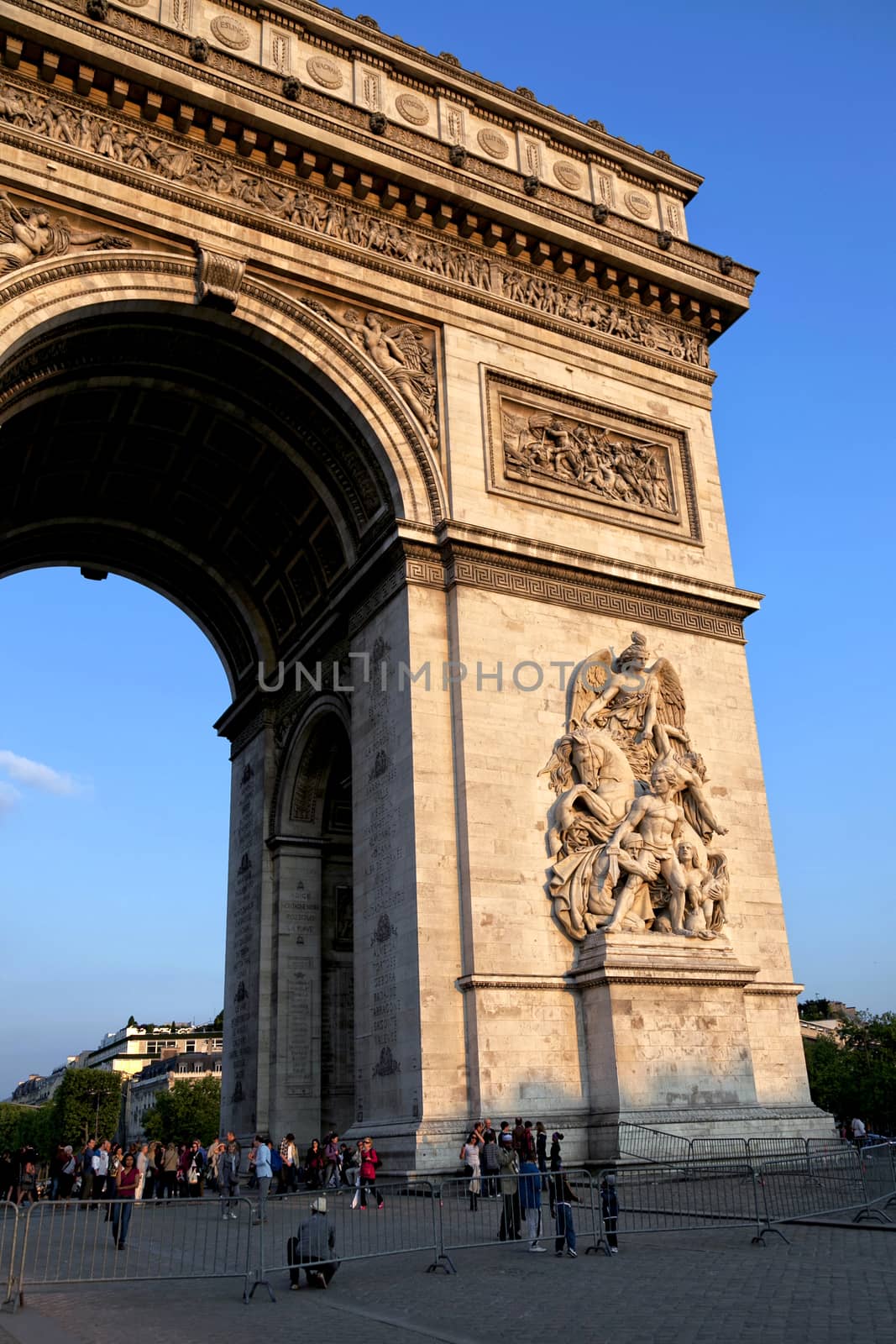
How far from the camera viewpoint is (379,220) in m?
20.9

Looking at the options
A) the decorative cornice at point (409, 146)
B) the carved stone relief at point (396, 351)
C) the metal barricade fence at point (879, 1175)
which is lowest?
the metal barricade fence at point (879, 1175)

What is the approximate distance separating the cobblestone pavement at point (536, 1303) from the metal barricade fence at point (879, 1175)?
1.27 meters

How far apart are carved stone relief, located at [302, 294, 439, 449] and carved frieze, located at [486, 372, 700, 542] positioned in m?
1.20

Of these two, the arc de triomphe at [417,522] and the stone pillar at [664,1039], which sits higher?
the arc de triomphe at [417,522]

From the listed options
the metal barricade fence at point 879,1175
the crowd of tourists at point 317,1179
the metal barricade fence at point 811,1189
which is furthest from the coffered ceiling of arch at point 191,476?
the metal barricade fence at point 879,1175

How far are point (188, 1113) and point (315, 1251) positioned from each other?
265 feet

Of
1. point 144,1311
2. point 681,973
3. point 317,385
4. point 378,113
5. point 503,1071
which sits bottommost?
point 144,1311

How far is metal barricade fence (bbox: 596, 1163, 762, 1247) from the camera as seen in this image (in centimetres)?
1116

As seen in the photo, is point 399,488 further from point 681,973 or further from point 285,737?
point 681,973

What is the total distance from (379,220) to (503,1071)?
589 inches

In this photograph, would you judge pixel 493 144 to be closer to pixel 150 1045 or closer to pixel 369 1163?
pixel 369 1163

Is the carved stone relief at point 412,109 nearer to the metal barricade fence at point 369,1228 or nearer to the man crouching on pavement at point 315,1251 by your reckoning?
the metal barricade fence at point 369,1228

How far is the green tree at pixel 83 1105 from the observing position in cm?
9062

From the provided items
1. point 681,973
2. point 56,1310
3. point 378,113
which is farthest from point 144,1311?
point 378,113
